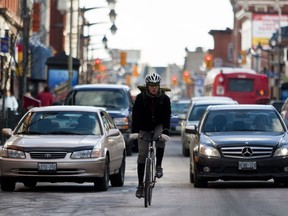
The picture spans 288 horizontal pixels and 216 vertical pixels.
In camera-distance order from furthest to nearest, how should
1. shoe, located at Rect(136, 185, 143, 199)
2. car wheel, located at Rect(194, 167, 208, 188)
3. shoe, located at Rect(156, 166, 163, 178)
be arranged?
1. car wheel, located at Rect(194, 167, 208, 188)
2. shoe, located at Rect(156, 166, 163, 178)
3. shoe, located at Rect(136, 185, 143, 199)

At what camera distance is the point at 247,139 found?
21203 mm

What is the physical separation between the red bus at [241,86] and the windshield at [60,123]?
144 ft

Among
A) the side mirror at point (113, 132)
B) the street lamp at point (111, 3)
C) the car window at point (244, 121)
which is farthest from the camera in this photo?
the street lamp at point (111, 3)

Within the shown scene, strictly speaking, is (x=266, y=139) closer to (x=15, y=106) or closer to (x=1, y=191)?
(x=1, y=191)

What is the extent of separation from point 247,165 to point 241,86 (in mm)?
45348

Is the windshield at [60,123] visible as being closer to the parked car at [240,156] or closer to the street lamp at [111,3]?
the parked car at [240,156]

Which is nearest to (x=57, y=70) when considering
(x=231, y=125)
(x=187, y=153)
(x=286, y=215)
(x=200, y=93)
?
(x=187, y=153)

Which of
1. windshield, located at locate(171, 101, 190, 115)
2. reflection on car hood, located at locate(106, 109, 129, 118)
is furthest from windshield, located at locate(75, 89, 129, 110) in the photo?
windshield, located at locate(171, 101, 190, 115)

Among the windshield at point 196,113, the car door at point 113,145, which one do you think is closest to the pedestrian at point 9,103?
the windshield at point 196,113

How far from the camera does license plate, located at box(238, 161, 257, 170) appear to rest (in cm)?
2088

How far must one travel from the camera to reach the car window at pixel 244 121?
73.1 feet

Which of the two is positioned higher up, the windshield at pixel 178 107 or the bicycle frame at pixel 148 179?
the bicycle frame at pixel 148 179

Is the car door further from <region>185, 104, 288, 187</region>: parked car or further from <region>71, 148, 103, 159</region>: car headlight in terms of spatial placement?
<region>185, 104, 288, 187</region>: parked car

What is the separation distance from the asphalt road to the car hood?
2.55 ft
